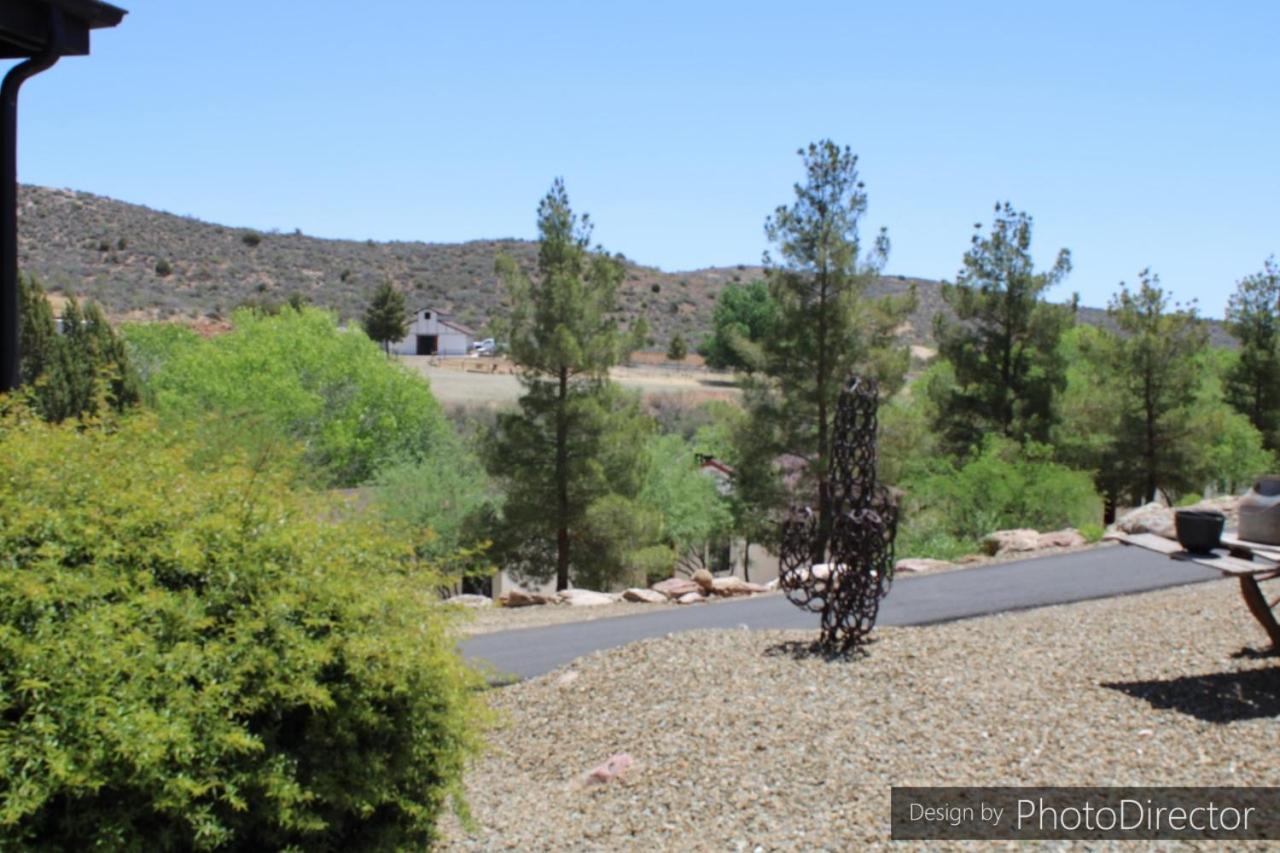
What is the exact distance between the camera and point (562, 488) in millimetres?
23797

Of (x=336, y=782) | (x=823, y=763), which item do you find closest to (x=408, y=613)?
(x=336, y=782)

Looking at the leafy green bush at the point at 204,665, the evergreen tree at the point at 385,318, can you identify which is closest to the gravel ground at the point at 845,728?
the leafy green bush at the point at 204,665

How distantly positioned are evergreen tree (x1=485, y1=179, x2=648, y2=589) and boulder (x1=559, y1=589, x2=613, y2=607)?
708 centimetres

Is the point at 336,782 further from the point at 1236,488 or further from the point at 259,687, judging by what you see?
the point at 1236,488

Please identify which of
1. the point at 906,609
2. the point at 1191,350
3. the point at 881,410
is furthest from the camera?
the point at 1191,350

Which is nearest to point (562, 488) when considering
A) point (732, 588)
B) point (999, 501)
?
point (732, 588)

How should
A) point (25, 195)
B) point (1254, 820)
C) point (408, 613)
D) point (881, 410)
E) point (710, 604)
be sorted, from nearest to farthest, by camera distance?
point (408, 613) → point (1254, 820) → point (710, 604) → point (881, 410) → point (25, 195)

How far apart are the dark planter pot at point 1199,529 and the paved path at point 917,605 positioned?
3983 millimetres

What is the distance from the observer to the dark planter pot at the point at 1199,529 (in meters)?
7.59

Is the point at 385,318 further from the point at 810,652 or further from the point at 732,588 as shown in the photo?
the point at 810,652

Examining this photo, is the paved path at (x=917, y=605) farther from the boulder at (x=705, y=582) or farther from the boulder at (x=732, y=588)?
the boulder at (x=705, y=582)

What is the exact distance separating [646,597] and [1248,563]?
918 centimetres

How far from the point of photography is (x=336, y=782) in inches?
170

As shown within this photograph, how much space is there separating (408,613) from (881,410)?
2245 centimetres
